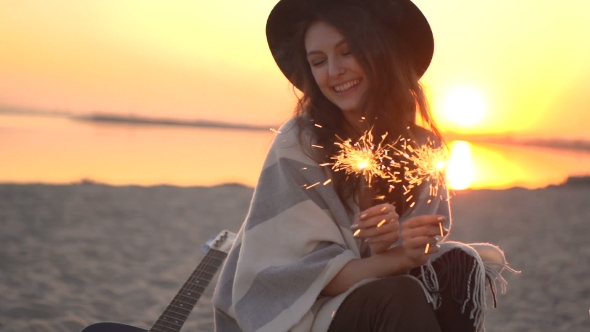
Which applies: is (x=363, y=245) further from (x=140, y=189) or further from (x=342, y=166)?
(x=140, y=189)

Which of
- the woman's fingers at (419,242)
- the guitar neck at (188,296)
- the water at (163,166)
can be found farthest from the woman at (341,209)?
the water at (163,166)

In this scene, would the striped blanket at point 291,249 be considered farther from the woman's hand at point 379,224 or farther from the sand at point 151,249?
the sand at point 151,249

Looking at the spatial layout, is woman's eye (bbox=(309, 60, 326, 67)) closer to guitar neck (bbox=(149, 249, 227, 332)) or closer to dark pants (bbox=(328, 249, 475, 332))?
dark pants (bbox=(328, 249, 475, 332))

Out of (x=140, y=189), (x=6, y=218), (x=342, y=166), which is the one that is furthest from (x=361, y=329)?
(x=140, y=189)

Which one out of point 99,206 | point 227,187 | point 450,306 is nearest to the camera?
point 450,306

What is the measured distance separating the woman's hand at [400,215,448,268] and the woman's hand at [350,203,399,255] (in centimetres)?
4

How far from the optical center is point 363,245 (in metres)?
2.68

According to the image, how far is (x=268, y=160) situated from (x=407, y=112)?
588 millimetres

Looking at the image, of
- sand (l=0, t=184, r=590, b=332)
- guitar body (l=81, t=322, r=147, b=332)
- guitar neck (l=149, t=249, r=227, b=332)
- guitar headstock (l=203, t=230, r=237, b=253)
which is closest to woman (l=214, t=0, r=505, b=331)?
guitar neck (l=149, t=249, r=227, b=332)

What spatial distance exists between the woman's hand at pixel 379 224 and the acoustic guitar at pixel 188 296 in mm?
1189

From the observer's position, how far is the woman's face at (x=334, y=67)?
259 cm

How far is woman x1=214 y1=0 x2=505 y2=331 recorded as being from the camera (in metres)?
2.38

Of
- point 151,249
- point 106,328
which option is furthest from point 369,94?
point 151,249

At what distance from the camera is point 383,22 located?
8.85 ft
